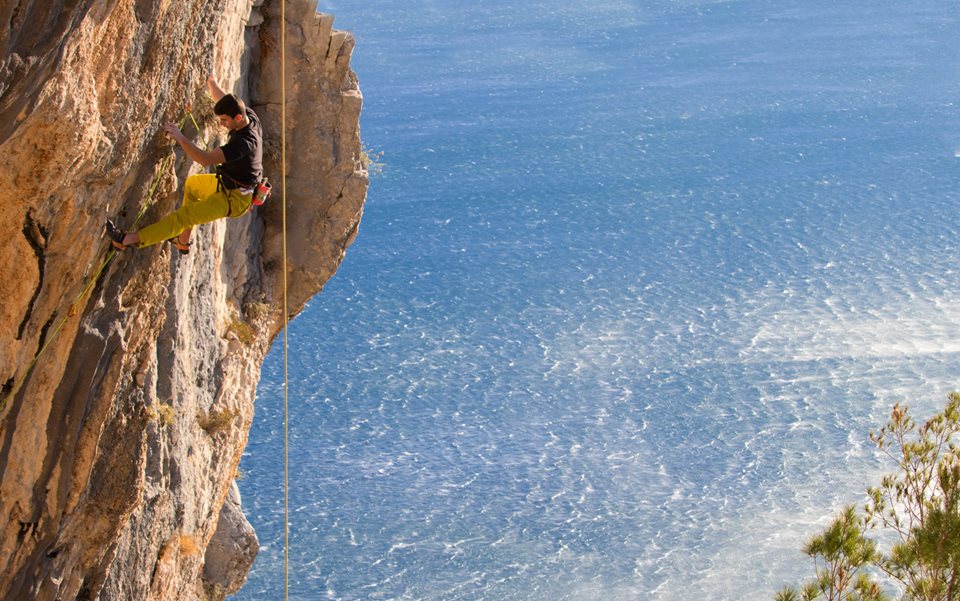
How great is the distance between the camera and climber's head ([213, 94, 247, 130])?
254 inches

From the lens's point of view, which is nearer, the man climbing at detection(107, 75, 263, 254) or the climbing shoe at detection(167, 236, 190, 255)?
the man climbing at detection(107, 75, 263, 254)

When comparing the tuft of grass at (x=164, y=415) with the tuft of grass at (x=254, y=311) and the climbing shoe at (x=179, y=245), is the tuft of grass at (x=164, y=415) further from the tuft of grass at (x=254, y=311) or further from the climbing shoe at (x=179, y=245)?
the tuft of grass at (x=254, y=311)

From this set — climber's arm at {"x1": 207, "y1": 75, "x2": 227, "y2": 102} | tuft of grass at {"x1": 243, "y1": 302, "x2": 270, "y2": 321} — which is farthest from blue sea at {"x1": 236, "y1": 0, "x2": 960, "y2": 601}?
climber's arm at {"x1": 207, "y1": 75, "x2": 227, "y2": 102}

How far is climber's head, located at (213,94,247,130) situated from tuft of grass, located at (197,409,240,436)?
2601mm

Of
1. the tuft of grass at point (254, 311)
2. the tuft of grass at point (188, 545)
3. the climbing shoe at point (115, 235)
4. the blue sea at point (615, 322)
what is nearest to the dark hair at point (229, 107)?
the climbing shoe at point (115, 235)

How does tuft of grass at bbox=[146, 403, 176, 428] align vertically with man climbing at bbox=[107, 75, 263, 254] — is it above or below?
below

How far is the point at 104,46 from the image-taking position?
513 centimetres

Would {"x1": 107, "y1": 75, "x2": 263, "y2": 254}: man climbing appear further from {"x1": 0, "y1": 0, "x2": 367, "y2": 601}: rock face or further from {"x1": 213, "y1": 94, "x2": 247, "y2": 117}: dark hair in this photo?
{"x1": 0, "y1": 0, "x2": 367, "y2": 601}: rock face

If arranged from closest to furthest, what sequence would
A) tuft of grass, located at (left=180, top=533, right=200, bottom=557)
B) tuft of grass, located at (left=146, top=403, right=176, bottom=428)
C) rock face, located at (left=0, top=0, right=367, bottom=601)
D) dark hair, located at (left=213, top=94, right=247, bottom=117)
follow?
rock face, located at (left=0, top=0, right=367, bottom=601) → dark hair, located at (left=213, top=94, right=247, bottom=117) → tuft of grass, located at (left=146, top=403, right=176, bottom=428) → tuft of grass, located at (left=180, top=533, right=200, bottom=557)

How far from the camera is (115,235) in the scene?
5.89m

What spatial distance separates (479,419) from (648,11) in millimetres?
33247

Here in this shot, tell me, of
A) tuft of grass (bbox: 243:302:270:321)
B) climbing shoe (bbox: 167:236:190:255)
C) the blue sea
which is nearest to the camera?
climbing shoe (bbox: 167:236:190:255)

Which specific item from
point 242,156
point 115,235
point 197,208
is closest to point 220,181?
point 242,156

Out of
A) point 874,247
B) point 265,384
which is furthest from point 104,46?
point 874,247
